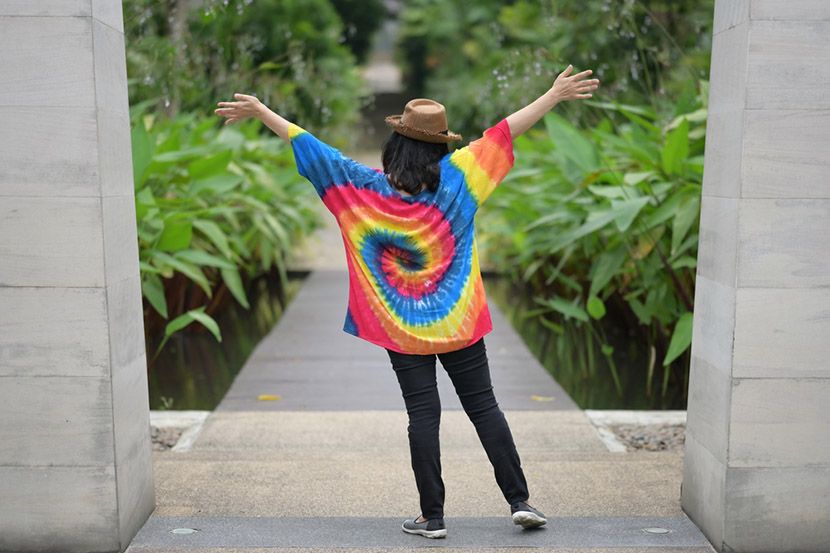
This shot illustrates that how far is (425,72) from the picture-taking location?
102 feet

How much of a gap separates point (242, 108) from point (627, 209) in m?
2.66

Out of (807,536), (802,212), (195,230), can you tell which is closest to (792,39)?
(802,212)

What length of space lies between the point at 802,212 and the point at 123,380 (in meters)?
2.17

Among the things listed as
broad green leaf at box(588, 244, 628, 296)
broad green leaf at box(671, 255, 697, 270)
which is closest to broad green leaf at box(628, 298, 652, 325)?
broad green leaf at box(588, 244, 628, 296)

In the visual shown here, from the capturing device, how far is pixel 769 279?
260 cm

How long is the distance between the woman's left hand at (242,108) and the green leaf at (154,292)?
7.27 feet

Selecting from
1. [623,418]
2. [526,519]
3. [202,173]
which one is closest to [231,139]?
[202,173]

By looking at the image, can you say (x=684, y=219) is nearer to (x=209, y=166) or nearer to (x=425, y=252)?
(x=425, y=252)

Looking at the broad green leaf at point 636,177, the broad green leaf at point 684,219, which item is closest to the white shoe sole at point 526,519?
the broad green leaf at point 684,219

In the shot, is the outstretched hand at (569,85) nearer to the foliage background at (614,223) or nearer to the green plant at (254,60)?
the foliage background at (614,223)

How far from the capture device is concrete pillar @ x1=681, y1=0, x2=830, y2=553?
2.50 m

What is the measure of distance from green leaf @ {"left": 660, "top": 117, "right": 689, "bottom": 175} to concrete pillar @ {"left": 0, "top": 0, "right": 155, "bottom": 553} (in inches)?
124

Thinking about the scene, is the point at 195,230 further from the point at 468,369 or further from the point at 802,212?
the point at 802,212

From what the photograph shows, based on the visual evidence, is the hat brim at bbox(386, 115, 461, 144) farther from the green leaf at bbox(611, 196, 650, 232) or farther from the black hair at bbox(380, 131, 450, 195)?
the green leaf at bbox(611, 196, 650, 232)
